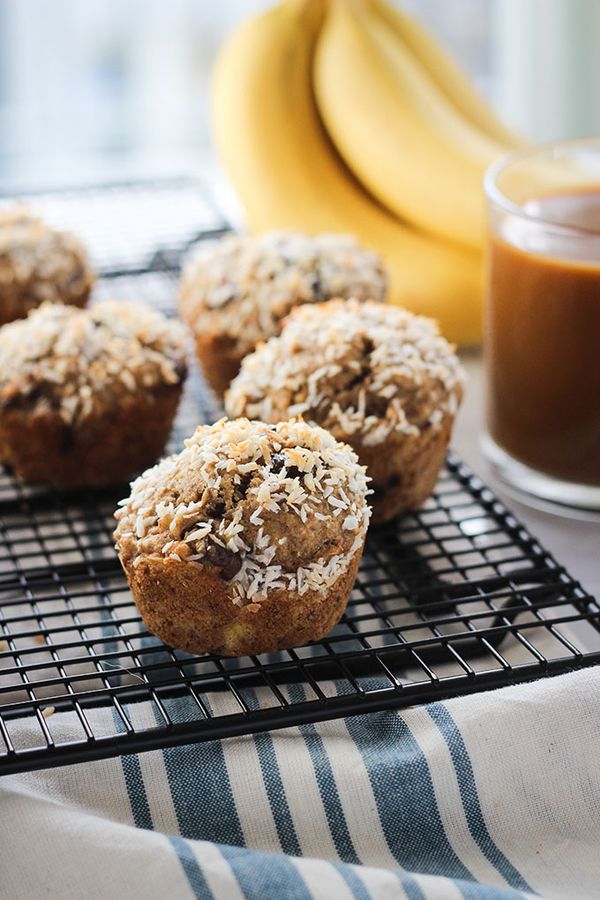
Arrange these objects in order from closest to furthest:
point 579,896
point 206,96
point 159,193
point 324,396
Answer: point 579,896 < point 324,396 < point 159,193 < point 206,96

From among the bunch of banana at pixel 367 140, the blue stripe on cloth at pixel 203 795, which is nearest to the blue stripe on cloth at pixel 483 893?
the blue stripe on cloth at pixel 203 795

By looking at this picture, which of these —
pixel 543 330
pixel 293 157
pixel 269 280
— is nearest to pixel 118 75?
pixel 293 157

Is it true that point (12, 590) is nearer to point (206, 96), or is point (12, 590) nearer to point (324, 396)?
point (324, 396)

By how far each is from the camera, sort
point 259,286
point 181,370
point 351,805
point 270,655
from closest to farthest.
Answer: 1. point 351,805
2. point 270,655
3. point 181,370
4. point 259,286

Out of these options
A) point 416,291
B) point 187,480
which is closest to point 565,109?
point 416,291

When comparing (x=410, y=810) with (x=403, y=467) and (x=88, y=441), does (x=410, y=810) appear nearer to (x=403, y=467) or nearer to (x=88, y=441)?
(x=403, y=467)

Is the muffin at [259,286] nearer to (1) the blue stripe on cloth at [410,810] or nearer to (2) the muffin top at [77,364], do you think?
(2) the muffin top at [77,364]

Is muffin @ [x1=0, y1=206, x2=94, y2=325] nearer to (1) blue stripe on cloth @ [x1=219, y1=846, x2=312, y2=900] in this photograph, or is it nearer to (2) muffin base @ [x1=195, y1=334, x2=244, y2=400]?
(2) muffin base @ [x1=195, y1=334, x2=244, y2=400]

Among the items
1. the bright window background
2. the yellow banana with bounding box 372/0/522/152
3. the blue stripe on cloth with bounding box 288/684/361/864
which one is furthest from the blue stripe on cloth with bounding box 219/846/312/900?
the bright window background
